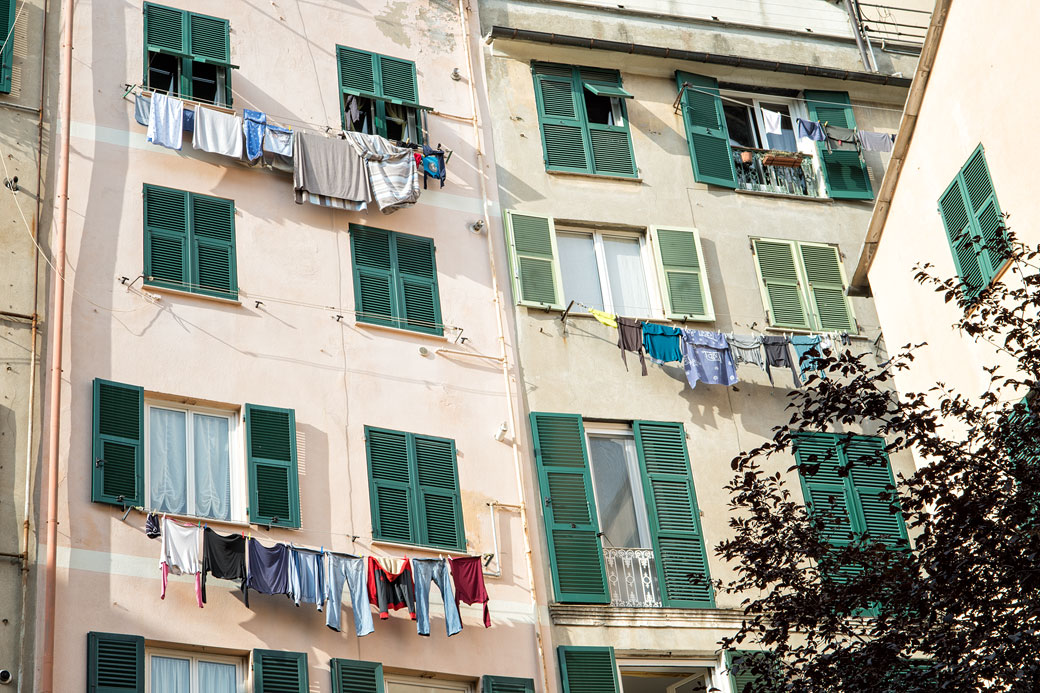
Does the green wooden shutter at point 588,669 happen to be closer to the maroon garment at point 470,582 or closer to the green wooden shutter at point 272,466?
the maroon garment at point 470,582

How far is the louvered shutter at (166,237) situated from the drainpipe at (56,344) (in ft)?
3.47

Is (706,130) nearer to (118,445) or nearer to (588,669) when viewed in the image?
(588,669)

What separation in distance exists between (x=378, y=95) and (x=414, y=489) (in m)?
6.31

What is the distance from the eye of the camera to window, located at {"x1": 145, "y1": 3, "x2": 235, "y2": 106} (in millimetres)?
21312

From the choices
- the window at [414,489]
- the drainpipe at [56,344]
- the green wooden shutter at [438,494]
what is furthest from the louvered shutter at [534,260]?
the drainpipe at [56,344]

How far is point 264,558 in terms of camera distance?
17.4 meters

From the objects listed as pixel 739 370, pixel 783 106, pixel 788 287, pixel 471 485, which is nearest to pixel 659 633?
pixel 471 485

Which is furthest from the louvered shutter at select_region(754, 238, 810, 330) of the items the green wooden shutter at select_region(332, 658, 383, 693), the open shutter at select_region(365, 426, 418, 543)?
the green wooden shutter at select_region(332, 658, 383, 693)

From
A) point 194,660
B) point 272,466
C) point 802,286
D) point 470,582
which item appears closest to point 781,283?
point 802,286

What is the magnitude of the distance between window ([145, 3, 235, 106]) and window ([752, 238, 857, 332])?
26.5 ft

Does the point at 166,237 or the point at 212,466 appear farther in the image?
the point at 166,237

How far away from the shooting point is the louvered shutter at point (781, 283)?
74.4ft

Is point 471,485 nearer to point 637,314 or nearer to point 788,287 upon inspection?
point 637,314

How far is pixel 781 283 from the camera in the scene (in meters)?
23.0
